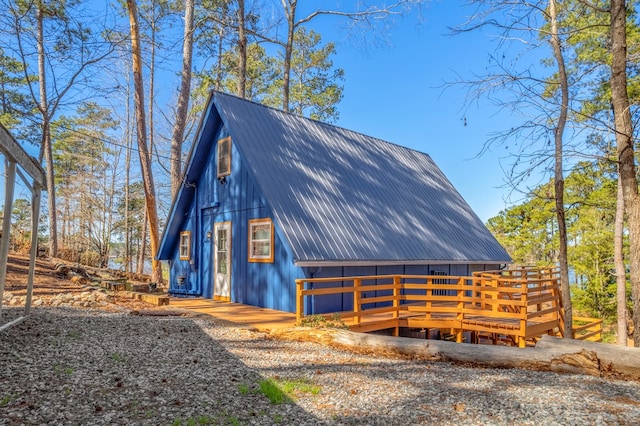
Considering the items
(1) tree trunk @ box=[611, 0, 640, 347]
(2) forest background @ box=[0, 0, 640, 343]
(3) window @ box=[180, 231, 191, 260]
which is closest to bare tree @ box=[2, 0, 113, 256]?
(2) forest background @ box=[0, 0, 640, 343]

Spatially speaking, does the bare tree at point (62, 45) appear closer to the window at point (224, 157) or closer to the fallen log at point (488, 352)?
the window at point (224, 157)

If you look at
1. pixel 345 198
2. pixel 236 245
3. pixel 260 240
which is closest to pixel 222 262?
pixel 236 245

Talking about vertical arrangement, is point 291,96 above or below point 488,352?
above

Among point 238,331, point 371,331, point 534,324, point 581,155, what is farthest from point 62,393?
point 534,324

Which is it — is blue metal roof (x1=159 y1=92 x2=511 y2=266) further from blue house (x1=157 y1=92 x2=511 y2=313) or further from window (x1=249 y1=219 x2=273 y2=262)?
window (x1=249 y1=219 x2=273 y2=262)

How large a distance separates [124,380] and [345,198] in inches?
316

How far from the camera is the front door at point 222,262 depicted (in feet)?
37.8

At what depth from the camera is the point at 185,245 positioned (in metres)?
13.8

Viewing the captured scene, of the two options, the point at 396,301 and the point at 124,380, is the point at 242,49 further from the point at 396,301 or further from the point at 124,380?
the point at 124,380

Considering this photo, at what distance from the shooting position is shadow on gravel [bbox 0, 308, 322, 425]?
350cm

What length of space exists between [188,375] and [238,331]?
2.60 m

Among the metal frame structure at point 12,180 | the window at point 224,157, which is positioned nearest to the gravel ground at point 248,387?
the metal frame structure at point 12,180

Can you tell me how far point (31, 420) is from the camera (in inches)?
129

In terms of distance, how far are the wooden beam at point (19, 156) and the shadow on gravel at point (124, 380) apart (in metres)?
2.35
